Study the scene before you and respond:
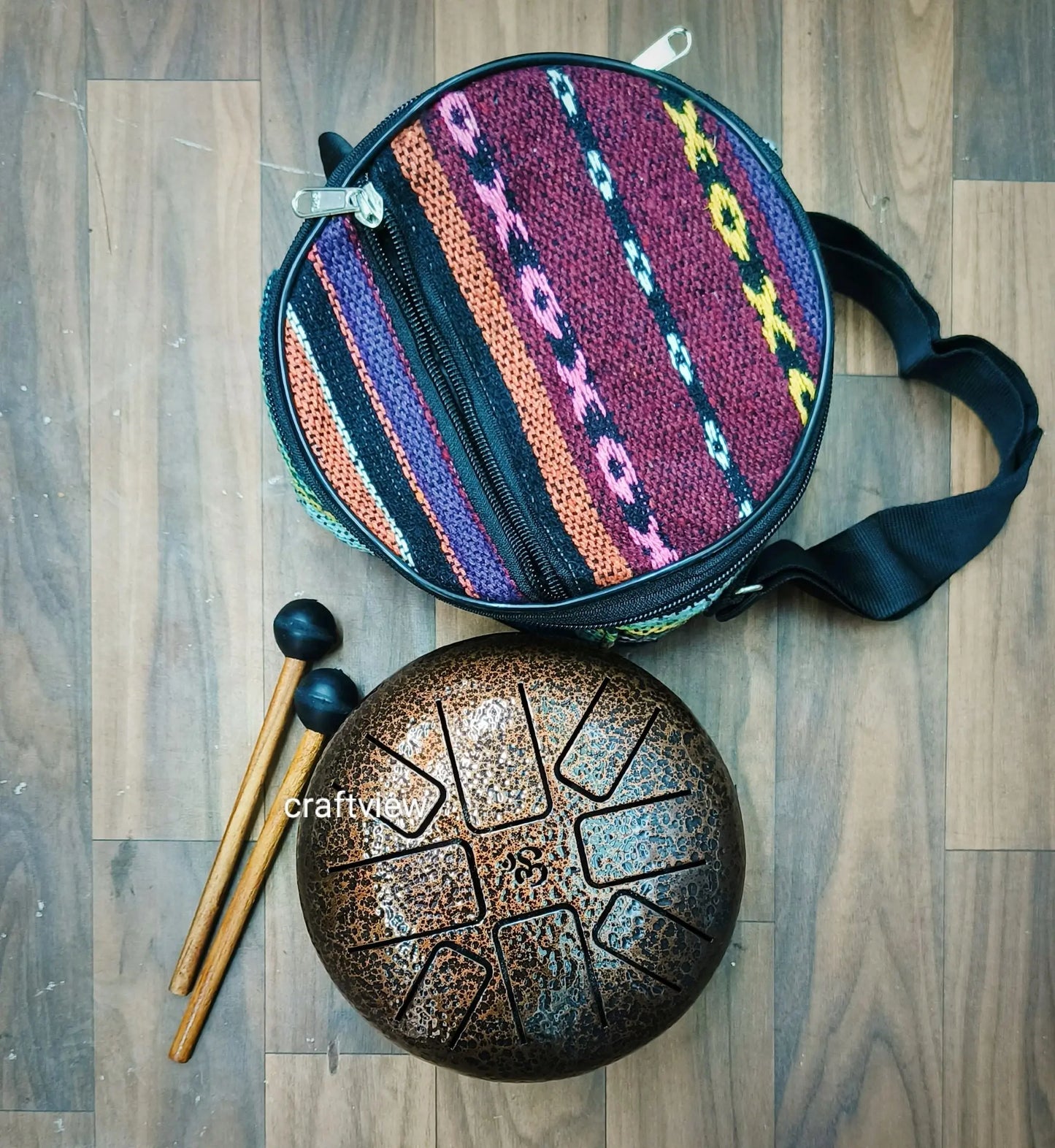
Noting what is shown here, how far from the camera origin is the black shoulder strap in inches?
26.5

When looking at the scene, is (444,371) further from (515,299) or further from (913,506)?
(913,506)

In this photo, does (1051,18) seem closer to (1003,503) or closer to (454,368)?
(1003,503)

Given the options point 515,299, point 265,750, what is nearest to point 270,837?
point 265,750

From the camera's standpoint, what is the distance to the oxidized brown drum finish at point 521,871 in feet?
1.75

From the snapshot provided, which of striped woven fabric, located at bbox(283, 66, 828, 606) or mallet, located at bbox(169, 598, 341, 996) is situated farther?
mallet, located at bbox(169, 598, 341, 996)

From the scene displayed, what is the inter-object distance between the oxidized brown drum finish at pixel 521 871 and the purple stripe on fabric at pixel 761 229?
0.80 feet

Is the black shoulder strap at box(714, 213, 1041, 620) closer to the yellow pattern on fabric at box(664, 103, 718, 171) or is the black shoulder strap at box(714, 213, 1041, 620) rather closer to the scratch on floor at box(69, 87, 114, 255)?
the yellow pattern on fabric at box(664, 103, 718, 171)

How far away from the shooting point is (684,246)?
0.55 m

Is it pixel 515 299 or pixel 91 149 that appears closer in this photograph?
pixel 515 299

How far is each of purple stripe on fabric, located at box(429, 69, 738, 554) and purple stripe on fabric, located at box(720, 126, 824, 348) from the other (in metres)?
0.09

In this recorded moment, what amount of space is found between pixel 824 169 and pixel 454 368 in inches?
14.1

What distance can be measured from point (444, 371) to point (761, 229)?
20cm

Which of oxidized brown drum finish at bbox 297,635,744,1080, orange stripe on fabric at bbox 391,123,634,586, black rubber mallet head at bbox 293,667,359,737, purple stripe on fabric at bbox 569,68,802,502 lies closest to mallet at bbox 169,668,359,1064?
black rubber mallet head at bbox 293,667,359,737

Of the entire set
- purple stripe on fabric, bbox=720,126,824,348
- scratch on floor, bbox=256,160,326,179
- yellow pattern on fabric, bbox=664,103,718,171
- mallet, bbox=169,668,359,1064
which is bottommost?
mallet, bbox=169,668,359,1064
